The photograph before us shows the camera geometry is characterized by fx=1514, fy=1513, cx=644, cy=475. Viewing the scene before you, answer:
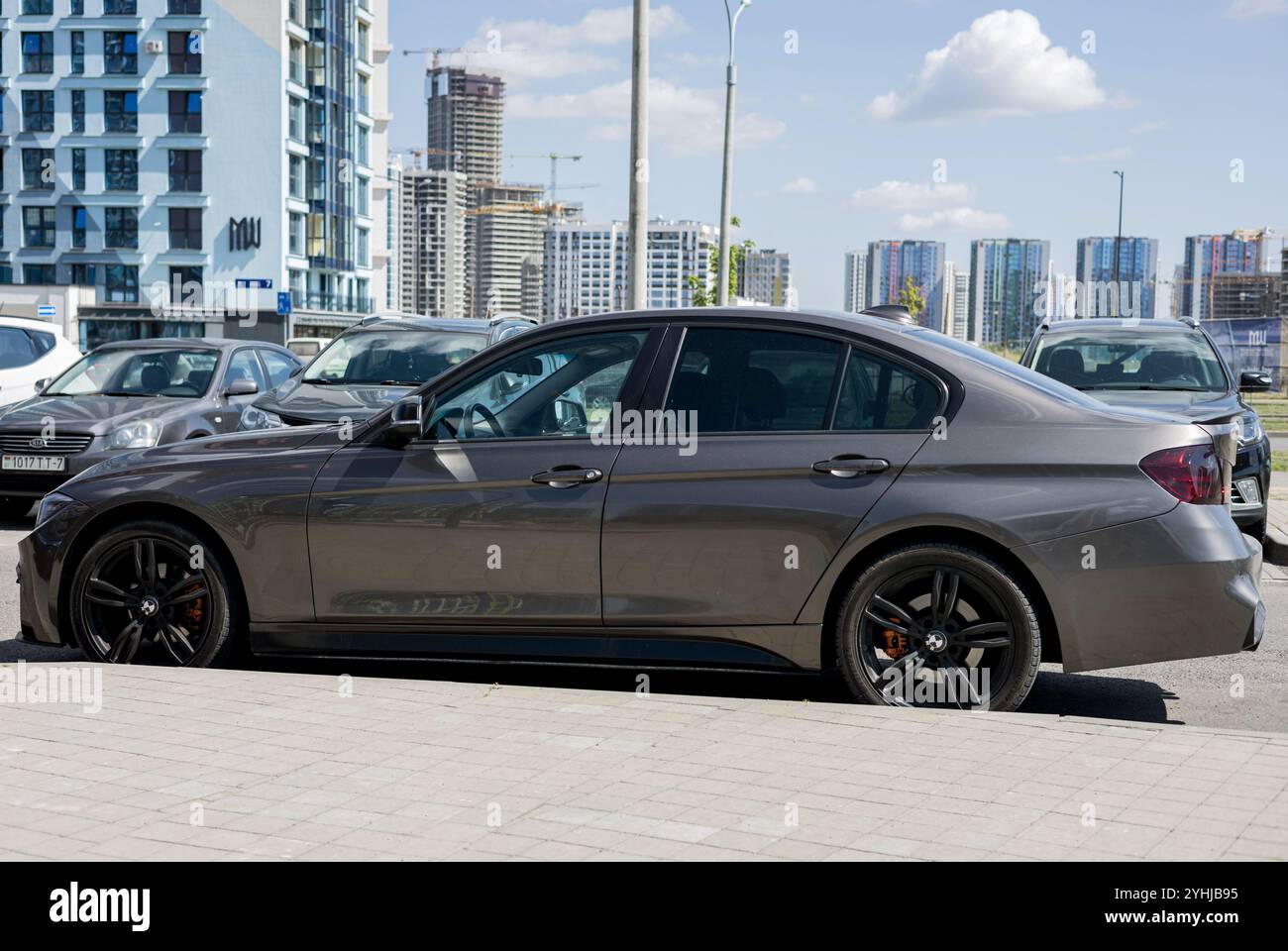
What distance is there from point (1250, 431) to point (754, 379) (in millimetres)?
6420

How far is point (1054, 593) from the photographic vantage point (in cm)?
548

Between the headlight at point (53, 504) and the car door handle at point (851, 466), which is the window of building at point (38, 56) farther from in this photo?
the car door handle at point (851, 466)

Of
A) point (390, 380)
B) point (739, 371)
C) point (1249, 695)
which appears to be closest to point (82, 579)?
point (739, 371)

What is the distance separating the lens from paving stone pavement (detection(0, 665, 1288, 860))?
404 cm

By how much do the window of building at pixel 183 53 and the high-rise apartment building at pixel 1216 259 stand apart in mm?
71220

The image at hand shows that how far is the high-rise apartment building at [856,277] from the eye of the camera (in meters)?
153

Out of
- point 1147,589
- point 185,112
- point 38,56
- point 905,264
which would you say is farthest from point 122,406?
point 905,264

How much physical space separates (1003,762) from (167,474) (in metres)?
3.65

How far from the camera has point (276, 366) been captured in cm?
1523

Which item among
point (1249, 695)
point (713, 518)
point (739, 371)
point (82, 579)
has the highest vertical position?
point (739, 371)

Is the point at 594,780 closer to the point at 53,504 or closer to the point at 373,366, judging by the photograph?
the point at 53,504
